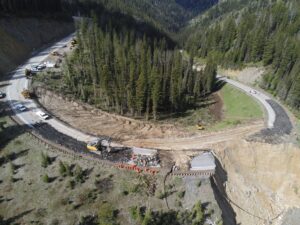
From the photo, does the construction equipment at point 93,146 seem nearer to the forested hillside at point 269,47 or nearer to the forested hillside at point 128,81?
the forested hillside at point 128,81

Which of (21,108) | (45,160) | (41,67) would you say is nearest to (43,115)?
(21,108)

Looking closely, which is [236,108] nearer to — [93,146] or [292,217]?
[292,217]

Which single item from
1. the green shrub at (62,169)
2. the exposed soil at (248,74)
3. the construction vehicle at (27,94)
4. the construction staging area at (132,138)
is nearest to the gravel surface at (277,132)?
the construction staging area at (132,138)

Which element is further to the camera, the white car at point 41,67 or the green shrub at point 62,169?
the white car at point 41,67

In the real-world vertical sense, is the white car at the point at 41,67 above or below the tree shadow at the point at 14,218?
above

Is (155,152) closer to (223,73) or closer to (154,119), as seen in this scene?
(154,119)

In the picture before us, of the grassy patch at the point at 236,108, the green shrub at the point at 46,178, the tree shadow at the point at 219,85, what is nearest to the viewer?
the green shrub at the point at 46,178

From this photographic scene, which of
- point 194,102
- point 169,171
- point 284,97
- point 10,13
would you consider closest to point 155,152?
point 169,171
